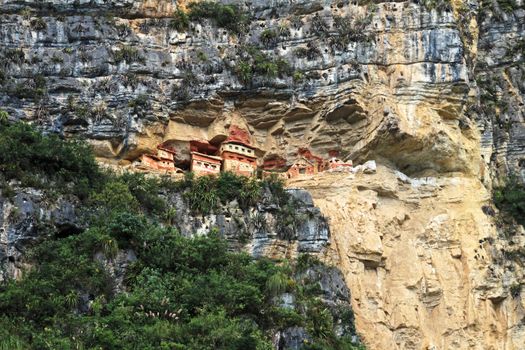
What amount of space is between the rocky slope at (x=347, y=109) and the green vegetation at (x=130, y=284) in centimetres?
389

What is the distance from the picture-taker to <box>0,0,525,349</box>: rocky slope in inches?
1224

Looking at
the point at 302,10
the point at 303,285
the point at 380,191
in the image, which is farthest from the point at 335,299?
the point at 302,10

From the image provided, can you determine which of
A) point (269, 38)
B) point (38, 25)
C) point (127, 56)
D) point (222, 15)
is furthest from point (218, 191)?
point (38, 25)

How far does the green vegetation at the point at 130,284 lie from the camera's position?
21656mm

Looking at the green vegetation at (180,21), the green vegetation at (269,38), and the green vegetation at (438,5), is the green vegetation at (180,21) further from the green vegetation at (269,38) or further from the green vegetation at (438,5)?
the green vegetation at (438,5)

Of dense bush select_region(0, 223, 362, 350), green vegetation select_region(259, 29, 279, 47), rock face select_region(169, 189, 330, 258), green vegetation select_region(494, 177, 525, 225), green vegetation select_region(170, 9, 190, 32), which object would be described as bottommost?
dense bush select_region(0, 223, 362, 350)

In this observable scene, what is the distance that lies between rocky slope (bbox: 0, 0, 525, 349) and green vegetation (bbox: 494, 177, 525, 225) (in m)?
0.63

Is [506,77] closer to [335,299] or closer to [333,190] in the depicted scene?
[333,190]

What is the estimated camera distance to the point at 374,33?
34625 mm

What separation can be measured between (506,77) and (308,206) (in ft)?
41.5

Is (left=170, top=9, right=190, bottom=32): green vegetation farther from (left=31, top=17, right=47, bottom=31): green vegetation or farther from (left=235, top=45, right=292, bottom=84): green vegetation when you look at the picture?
(left=31, top=17, right=47, bottom=31): green vegetation

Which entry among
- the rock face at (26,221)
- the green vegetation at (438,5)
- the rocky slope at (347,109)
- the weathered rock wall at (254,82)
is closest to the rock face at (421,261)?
the rocky slope at (347,109)

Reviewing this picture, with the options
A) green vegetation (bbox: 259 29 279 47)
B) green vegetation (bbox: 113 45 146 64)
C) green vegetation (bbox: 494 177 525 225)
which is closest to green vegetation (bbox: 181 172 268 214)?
green vegetation (bbox: 113 45 146 64)

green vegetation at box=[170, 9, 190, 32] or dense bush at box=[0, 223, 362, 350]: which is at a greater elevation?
green vegetation at box=[170, 9, 190, 32]
